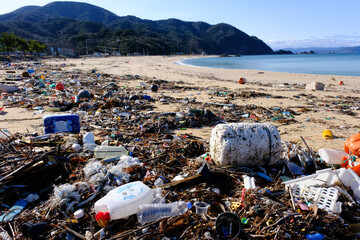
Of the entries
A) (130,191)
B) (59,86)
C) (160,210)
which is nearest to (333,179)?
(160,210)

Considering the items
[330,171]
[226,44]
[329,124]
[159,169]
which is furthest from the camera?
[226,44]

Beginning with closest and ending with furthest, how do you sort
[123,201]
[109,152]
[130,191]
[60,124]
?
[123,201]
[130,191]
[109,152]
[60,124]

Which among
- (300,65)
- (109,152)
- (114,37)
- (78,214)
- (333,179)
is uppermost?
(114,37)

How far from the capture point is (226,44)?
16825cm

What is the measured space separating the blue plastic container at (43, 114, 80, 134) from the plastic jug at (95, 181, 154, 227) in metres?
2.89

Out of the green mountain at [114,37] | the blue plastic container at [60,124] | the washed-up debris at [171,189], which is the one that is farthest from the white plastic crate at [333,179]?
the green mountain at [114,37]

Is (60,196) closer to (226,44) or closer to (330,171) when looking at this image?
(330,171)

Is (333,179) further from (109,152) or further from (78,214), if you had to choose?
(109,152)

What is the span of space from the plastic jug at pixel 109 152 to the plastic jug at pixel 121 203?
1191mm

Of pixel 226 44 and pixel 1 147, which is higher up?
pixel 226 44

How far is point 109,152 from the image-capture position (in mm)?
3422

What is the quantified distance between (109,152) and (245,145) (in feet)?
7.00

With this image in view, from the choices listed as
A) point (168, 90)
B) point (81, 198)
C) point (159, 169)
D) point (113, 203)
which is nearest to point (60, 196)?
point (81, 198)

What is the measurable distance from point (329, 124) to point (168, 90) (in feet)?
22.1
